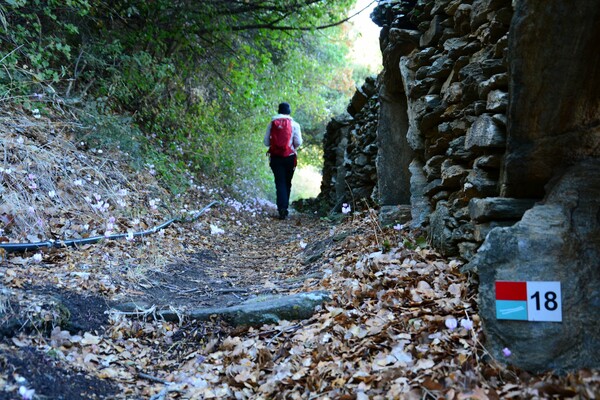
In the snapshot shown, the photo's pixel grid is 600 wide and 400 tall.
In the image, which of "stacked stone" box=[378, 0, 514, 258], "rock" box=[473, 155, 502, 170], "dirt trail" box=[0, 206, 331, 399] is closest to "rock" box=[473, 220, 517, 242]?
"stacked stone" box=[378, 0, 514, 258]

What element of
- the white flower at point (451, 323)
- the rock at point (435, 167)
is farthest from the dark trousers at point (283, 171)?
the white flower at point (451, 323)

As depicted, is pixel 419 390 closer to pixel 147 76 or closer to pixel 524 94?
pixel 524 94

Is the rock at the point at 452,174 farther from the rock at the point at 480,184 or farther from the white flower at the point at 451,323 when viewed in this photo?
the white flower at the point at 451,323

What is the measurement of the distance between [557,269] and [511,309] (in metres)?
0.32

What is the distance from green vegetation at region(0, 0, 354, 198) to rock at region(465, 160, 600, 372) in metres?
5.46

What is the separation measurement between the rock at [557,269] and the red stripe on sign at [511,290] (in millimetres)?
28

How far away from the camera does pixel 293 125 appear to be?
9.62 m

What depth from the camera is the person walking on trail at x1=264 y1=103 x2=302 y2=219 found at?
9.40 m

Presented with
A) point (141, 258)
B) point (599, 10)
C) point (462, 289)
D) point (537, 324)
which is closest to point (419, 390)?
point (537, 324)

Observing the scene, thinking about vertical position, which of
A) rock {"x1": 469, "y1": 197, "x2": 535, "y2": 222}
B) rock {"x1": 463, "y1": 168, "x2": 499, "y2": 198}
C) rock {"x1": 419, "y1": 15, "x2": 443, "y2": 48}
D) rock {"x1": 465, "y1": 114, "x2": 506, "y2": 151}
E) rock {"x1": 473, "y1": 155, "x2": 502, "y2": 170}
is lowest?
rock {"x1": 469, "y1": 197, "x2": 535, "y2": 222}

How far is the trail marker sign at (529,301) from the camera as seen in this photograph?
2338 millimetres

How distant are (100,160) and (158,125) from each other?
8.59ft

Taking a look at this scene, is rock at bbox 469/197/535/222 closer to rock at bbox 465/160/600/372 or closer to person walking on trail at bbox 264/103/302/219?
rock at bbox 465/160/600/372

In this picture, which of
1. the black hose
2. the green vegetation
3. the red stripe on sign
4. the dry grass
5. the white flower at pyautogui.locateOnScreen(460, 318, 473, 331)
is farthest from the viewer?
the green vegetation
